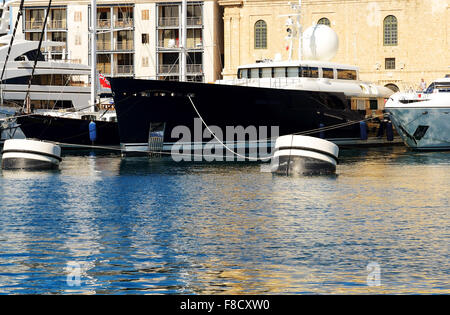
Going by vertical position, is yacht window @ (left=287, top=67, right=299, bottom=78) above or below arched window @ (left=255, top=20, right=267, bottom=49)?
below

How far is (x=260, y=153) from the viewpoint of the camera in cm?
4981

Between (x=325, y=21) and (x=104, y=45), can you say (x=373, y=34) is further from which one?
(x=104, y=45)

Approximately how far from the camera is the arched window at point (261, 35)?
8200 cm

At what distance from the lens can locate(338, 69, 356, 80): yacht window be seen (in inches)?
2102

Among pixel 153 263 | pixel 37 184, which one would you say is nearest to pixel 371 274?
pixel 153 263

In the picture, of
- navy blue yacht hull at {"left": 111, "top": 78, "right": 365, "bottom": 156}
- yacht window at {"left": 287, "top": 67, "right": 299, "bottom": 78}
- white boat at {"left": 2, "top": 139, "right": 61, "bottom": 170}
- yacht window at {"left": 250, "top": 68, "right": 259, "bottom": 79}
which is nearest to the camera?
white boat at {"left": 2, "top": 139, "right": 61, "bottom": 170}

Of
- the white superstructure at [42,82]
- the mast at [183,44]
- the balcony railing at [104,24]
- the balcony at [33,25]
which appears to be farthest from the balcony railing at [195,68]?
the mast at [183,44]

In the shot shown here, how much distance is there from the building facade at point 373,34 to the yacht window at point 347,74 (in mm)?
22445

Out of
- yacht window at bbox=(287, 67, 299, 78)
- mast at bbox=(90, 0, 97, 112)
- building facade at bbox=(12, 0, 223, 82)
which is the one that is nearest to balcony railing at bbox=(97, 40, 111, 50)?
building facade at bbox=(12, 0, 223, 82)

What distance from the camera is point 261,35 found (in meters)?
82.1

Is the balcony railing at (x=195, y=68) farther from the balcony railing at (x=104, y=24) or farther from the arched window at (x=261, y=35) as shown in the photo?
the balcony railing at (x=104, y=24)

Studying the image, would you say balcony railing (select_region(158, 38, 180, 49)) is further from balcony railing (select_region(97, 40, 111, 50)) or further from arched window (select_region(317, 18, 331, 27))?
arched window (select_region(317, 18, 331, 27))

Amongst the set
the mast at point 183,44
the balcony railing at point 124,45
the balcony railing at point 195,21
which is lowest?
the mast at point 183,44

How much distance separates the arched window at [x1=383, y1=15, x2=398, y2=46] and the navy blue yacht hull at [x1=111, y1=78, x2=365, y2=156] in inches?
1268
